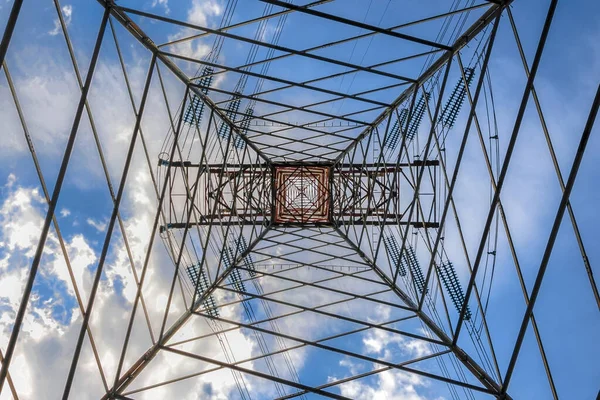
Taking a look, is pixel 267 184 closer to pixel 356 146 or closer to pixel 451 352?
pixel 356 146

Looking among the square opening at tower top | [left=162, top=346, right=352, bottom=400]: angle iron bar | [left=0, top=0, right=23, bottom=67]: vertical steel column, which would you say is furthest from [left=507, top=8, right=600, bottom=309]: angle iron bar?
the square opening at tower top

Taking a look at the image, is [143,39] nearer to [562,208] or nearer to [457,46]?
[457,46]

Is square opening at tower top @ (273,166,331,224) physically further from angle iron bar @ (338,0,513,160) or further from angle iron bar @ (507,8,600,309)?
angle iron bar @ (507,8,600,309)

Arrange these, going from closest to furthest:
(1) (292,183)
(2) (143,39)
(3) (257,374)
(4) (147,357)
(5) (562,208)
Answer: (5) (562,208)
(3) (257,374)
(4) (147,357)
(2) (143,39)
(1) (292,183)

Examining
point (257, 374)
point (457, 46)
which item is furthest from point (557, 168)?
point (257, 374)

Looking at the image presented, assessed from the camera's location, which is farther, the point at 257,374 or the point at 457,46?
Answer: the point at 457,46

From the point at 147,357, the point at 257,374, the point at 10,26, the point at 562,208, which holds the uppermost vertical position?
the point at 10,26

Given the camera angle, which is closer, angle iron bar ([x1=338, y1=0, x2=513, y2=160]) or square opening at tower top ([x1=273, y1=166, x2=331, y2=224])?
angle iron bar ([x1=338, y1=0, x2=513, y2=160])

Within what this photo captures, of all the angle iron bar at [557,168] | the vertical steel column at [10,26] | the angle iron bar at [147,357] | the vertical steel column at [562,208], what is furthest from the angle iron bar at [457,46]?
the angle iron bar at [147,357]

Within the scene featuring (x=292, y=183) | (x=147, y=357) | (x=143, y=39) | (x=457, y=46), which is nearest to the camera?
(x=147, y=357)

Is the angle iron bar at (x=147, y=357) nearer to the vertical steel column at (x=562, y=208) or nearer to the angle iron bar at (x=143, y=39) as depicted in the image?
the angle iron bar at (x=143, y=39)

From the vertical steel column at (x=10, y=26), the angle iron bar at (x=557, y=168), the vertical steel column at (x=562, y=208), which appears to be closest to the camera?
the vertical steel column at (x=10, y=26)

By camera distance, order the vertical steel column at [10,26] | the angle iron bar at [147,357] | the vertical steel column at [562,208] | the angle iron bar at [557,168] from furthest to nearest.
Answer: the angle iron bar at [147,357]
the angle iron bar at [557,168]
the vertical steel column at [562,208]
the vertical steel column at [10,26]
